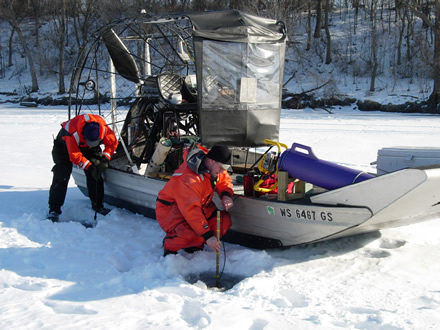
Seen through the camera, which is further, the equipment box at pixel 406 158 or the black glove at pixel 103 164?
the black glove at pixel 103 164

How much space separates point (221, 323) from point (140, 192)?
2.90 meters

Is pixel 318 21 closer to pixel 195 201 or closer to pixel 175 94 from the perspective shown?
pixel 175 94

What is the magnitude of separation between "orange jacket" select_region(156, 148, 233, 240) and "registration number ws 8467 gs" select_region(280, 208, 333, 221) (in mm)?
562

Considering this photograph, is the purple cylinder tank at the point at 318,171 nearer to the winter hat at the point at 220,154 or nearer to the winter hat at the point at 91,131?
the winter hat at the point at 220,154

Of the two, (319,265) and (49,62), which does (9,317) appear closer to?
(319,265)

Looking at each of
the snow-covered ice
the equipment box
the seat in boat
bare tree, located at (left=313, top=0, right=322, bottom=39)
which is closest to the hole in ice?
the snow-covered ice

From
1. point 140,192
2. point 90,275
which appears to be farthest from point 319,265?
point 140,192

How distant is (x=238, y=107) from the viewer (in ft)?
18.1

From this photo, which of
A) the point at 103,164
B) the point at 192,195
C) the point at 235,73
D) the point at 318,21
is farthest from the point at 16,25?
the point at 192,195

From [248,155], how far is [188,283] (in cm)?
307

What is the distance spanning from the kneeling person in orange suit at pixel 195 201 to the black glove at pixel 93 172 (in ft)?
5.00

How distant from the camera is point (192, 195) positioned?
432cm

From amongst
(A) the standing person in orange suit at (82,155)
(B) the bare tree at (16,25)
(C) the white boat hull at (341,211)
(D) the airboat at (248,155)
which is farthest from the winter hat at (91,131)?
(B) the bare tree at (16,25)

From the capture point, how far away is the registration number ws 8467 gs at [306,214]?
416cm
